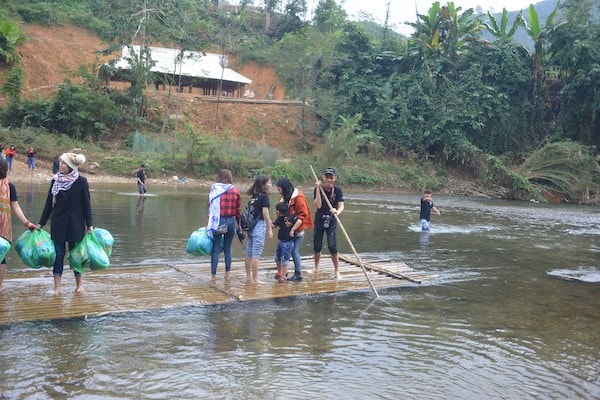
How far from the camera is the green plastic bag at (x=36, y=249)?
22.4 ft

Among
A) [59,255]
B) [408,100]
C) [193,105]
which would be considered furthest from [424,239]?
[193,105]

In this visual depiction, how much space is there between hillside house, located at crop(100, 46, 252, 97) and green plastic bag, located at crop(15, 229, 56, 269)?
2988 centimetres

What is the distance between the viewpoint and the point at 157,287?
25.9 ft

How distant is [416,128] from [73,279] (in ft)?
118

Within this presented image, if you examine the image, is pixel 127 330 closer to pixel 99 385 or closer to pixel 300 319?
pixel 99 385

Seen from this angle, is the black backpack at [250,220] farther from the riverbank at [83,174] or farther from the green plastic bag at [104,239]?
the riverbank at [83,174]

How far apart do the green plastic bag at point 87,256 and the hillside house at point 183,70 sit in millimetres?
29961

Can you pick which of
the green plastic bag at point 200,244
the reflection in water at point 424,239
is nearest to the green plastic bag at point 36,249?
the green plastic bag at point 200,244

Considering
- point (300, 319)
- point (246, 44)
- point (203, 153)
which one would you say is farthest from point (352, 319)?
point (246, 44)

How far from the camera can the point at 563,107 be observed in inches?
1641

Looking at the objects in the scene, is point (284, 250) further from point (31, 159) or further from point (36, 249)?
point (31, 159)

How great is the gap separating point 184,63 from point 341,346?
115ft

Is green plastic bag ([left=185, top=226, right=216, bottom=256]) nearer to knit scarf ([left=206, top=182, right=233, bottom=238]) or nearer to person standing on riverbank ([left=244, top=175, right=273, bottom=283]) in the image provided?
knit scarf ([left=206, top=182, right=233, bottom=238])

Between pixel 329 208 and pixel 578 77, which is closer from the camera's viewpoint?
pixel 329 208
